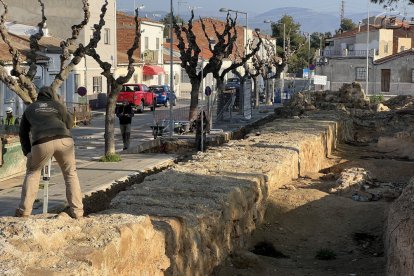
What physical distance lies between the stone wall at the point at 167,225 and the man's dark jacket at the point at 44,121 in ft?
3.79

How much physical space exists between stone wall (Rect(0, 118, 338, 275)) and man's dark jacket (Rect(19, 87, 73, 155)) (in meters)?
1.15

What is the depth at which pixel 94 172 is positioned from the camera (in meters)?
20.0

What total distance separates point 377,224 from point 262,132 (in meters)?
10.5

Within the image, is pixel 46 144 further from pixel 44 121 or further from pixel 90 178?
pixel 90 178

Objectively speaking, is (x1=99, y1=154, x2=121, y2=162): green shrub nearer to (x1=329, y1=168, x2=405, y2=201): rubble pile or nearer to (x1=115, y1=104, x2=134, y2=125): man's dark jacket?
(x1=115, y1=104, x2=134, y2=125): man's dark jacket

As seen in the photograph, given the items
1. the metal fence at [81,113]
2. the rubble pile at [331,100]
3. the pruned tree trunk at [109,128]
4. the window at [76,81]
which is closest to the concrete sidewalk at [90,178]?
the pruned tree trunk at [109,128]

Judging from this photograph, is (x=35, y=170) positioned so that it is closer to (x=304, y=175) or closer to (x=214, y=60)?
(x=304, y=175)

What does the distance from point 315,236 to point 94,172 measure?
7719 millimetres

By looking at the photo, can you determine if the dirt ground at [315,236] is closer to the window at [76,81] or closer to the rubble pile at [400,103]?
the window at [76,81]

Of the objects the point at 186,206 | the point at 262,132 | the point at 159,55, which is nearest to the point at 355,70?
the point at 159,55

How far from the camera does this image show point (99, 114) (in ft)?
141

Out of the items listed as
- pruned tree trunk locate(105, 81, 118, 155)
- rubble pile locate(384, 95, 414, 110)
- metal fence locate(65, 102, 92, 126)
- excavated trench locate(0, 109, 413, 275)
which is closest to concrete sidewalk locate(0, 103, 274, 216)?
pruned tree trunk locate(105, 81, 118, 155)

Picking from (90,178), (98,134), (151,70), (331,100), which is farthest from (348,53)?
(90,178)

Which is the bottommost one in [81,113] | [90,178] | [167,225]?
[90,178]
